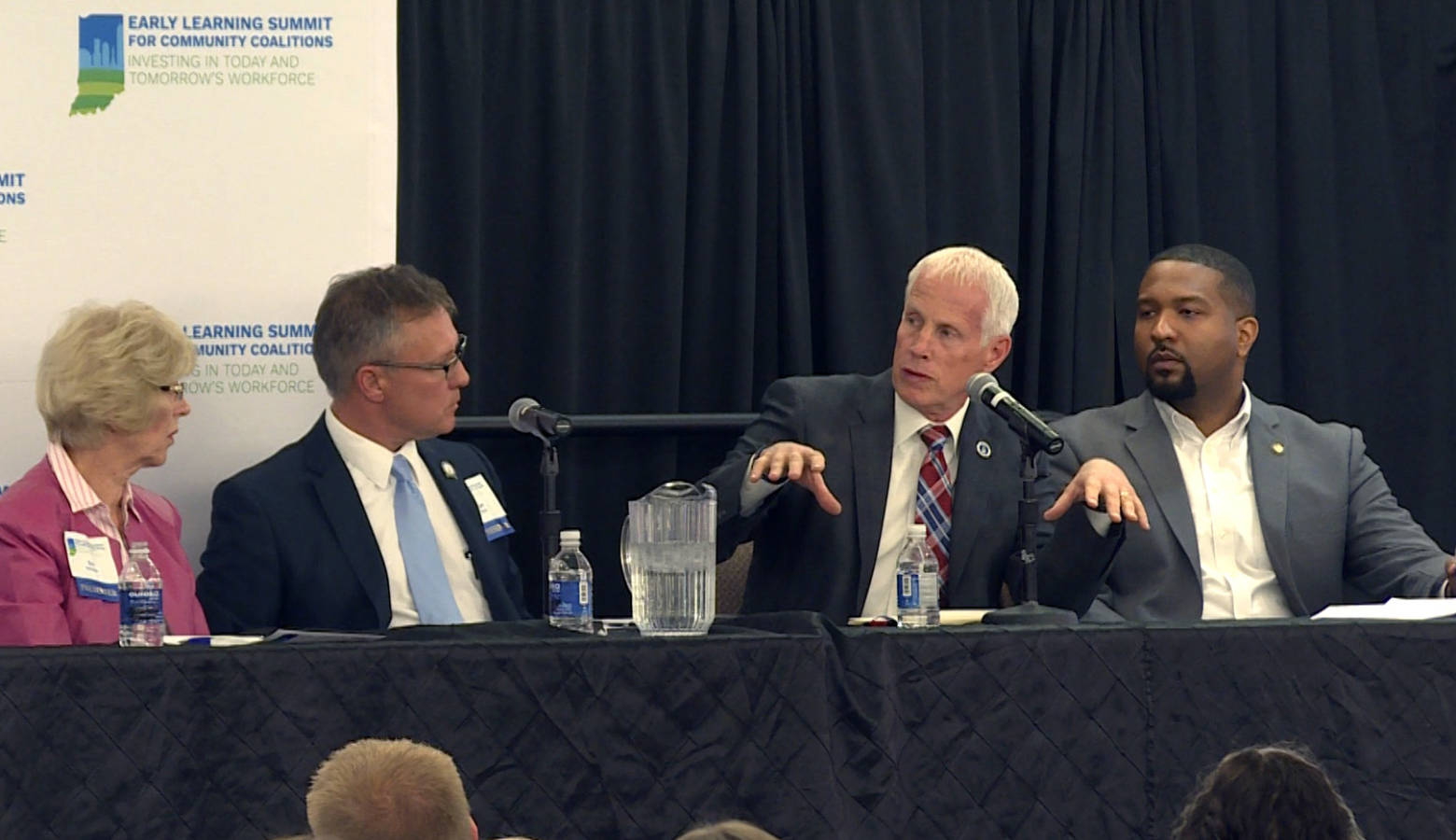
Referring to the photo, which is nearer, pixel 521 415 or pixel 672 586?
pixel 672 586

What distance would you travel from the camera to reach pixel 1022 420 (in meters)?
2.94

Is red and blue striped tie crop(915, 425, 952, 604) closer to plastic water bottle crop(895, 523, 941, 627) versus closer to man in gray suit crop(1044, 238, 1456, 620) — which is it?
man in gray suit crop(1044, 238, 1456, 620)

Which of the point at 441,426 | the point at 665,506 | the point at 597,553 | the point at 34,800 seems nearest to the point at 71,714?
the point at 34,800

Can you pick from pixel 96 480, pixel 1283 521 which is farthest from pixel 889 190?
pixel 96 480

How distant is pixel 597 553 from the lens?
4.41 meters

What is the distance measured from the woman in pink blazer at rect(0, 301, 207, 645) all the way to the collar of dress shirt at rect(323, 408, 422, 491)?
1.00 feet

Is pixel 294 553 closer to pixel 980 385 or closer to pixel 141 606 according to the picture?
pixel 141 606

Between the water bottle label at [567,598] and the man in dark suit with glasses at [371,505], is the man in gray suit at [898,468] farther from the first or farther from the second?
the water bottle label at [567,598]

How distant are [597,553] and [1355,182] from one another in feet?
7.30

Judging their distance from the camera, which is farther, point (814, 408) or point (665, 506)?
point (814, 408)

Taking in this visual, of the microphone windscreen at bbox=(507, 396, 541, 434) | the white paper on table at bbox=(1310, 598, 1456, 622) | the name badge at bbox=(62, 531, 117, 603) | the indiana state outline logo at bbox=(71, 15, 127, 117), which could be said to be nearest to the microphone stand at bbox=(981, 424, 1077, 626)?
the white paper on table at bbox=(1310, 598, 1456, 622)

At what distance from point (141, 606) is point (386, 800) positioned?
44.8 inches

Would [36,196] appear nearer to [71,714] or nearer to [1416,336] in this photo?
[71,714]

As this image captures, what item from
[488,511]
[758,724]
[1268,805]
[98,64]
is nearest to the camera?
[1268,805]
